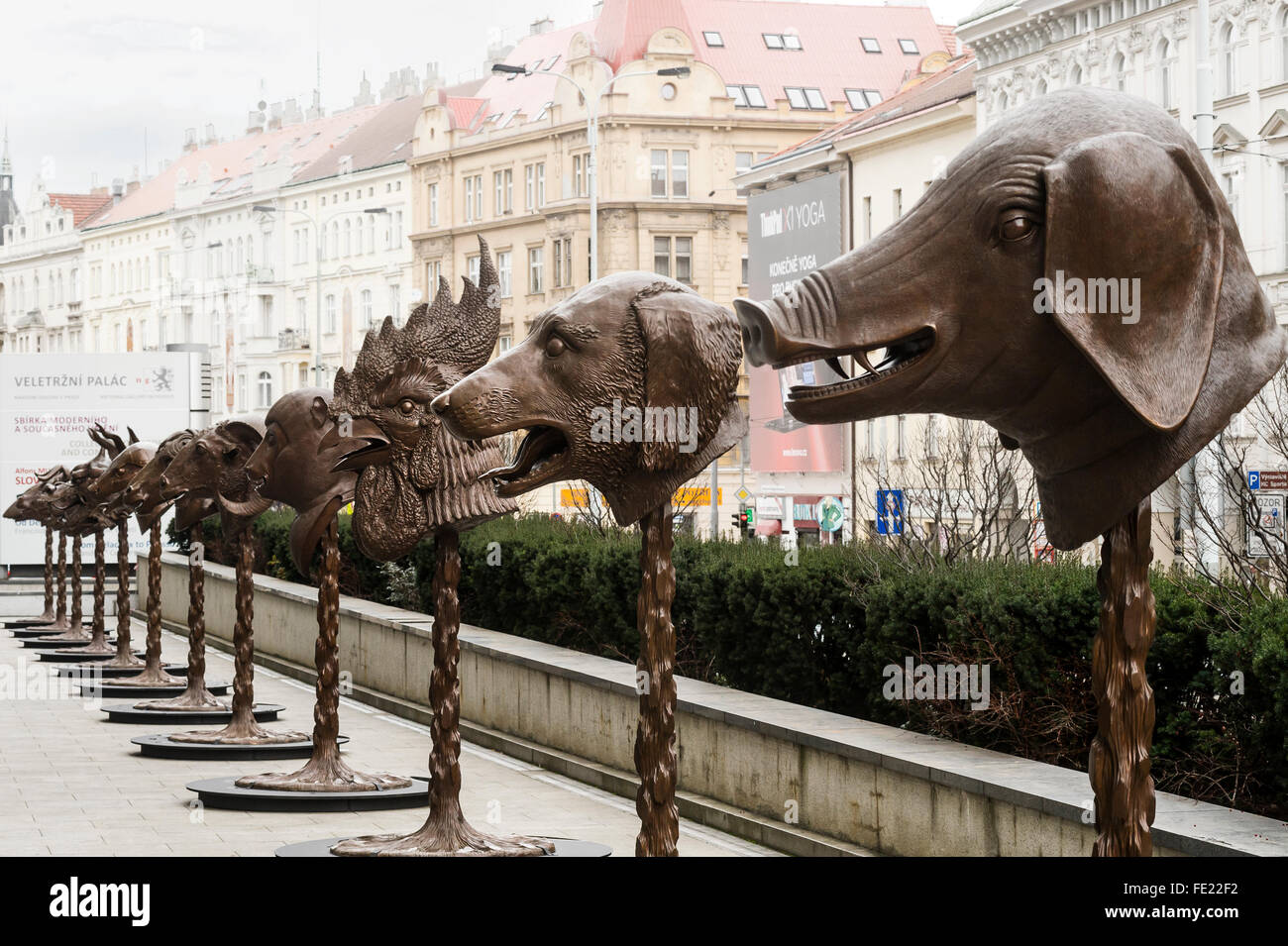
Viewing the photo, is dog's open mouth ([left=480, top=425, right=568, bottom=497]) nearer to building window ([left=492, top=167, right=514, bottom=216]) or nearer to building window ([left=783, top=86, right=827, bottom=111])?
building window ([left=783, top=86, right=827, bottom=111])

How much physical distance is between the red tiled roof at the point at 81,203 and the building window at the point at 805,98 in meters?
49.2

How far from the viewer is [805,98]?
72.9m

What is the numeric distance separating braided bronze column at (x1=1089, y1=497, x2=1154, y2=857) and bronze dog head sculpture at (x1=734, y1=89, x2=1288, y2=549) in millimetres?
193

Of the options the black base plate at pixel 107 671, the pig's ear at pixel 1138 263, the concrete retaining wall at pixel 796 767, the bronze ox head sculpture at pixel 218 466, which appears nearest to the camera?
the pig's ear at pixel 1138 263

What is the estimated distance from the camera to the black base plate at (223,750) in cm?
1438

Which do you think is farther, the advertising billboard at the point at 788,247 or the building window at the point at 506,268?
the building window at the point at 506,268

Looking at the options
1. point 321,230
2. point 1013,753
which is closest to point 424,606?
point 1013,753

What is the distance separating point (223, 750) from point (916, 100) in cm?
3919

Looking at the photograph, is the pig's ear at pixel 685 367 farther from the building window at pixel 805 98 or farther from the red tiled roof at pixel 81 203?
the red tiled roof at pixel 81 203

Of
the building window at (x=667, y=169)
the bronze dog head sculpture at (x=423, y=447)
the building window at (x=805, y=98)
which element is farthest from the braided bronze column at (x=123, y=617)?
the building window at (x=805, y=98)

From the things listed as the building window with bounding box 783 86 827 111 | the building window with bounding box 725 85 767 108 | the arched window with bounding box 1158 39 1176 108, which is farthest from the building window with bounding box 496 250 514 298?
the arched window with bounding box 1158 39 1176 108

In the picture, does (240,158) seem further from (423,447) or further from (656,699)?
(656,699)
